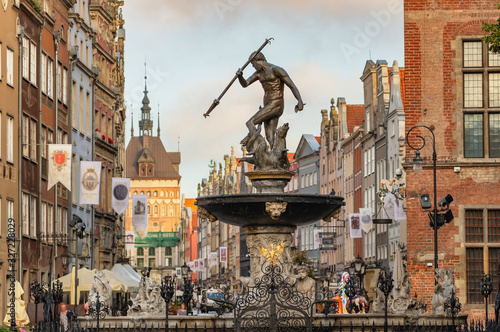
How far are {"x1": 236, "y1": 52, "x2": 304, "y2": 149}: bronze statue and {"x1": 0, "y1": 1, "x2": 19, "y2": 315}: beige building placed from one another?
1953cm

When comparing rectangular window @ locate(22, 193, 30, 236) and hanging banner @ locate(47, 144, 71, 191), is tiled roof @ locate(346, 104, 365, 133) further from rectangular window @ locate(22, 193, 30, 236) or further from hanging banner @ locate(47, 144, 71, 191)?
hanging banner @ locate(47, 144, 71, 191)

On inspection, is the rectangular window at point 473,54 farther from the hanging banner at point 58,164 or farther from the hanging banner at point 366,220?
the hanging banner at point 366,220

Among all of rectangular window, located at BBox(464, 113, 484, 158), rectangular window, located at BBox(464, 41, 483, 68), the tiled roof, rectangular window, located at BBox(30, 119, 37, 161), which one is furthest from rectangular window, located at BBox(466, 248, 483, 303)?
the tiled roof

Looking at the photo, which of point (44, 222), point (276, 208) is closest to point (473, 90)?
point (276, 208)

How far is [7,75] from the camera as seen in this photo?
142 feet

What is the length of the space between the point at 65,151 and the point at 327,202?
2157 centimetres

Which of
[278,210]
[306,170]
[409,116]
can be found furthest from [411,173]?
[306,170]

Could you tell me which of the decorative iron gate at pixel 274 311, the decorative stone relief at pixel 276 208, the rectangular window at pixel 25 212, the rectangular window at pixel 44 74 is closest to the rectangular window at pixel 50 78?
the rectangular window at pixel 44 74

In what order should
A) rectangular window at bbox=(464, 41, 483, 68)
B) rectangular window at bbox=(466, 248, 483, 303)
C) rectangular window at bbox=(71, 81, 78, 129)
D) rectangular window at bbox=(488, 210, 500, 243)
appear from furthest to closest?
1. rectangular window at bbox=(71, 81, 78, 129)
2. rectangular window at bbox=(488, 210, 500, 243)
3. rectangular window at bbox=(464, 41, 483, 68)
4. rectangular window at bbox=(466, 248, 483, 303)

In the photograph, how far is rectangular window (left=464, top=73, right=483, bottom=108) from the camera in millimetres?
37969

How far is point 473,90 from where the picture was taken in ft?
125

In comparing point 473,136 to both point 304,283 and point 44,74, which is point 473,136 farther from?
point 44,74

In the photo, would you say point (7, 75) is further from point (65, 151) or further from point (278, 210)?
point (278, 210)

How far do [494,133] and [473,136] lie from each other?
684 millimetres
